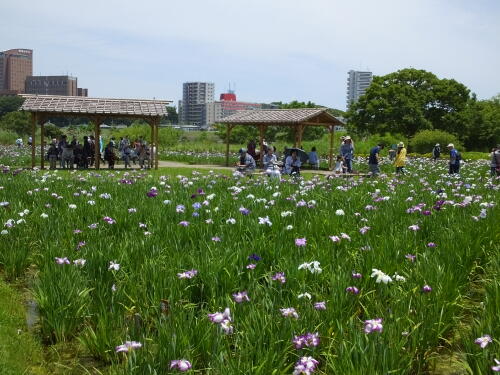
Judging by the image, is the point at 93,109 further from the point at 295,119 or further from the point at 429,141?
the point at 429,141

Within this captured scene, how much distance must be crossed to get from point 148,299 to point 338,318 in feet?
4.30

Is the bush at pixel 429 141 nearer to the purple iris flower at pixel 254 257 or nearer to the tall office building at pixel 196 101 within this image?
the purple iris flower at pixel 254 257

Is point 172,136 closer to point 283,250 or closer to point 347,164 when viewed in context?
point 347,164

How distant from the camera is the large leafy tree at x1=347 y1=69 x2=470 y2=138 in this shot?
3912 centimetres

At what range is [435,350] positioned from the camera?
334 centimetres

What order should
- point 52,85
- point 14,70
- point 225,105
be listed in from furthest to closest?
point 14,70 < point 225,105 < point 52,85

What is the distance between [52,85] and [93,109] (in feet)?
427

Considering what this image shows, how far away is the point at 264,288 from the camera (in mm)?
3539

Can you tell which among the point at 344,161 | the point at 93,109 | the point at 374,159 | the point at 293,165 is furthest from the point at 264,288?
the point at 93,109

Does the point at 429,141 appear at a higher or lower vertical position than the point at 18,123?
lower

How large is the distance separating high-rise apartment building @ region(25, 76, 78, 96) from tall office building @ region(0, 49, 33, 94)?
23340 millimetres

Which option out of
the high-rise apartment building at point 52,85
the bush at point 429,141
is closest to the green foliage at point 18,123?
Answer: the bush at point 429,141

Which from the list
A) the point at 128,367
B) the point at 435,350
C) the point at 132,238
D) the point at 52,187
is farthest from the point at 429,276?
the point at 52,187

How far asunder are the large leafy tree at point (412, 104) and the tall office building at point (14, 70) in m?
140
